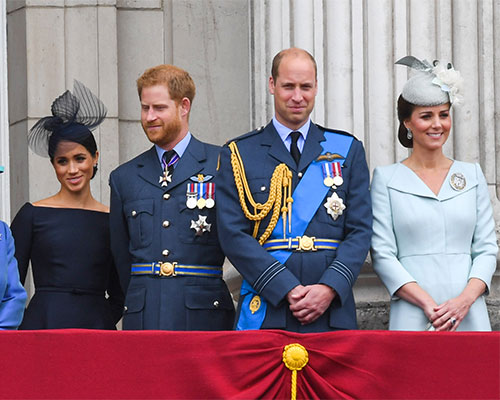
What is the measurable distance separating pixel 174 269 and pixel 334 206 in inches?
28.7

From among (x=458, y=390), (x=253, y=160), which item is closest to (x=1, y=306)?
(x=253, y=160)

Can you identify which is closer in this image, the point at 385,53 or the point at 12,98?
the point at 385,53

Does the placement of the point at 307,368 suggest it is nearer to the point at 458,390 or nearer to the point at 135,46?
the point at 458,390

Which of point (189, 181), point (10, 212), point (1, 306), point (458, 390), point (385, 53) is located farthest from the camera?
point (10, 212)

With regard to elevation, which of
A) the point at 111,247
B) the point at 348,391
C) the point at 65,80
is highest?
the point at 65,80

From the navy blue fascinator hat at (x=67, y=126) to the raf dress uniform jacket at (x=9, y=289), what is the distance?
680mm

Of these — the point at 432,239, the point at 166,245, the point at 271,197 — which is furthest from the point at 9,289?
the point at 432,239

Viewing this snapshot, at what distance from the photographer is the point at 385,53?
632 cm

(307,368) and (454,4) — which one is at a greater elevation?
(454,4)

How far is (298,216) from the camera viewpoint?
17.1ft

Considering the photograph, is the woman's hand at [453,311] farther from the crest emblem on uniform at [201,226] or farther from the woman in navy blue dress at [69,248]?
the woman in navy blue dress at [69,248]

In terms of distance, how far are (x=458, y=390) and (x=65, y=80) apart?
3487 millimetres

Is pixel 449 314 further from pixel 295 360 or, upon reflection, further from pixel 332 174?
pixel 295 360

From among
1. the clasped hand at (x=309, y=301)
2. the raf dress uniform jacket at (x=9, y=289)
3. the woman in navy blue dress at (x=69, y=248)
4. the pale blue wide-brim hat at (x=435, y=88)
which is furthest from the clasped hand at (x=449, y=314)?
the raf dress uniform jacket at (x=9, y=289)
